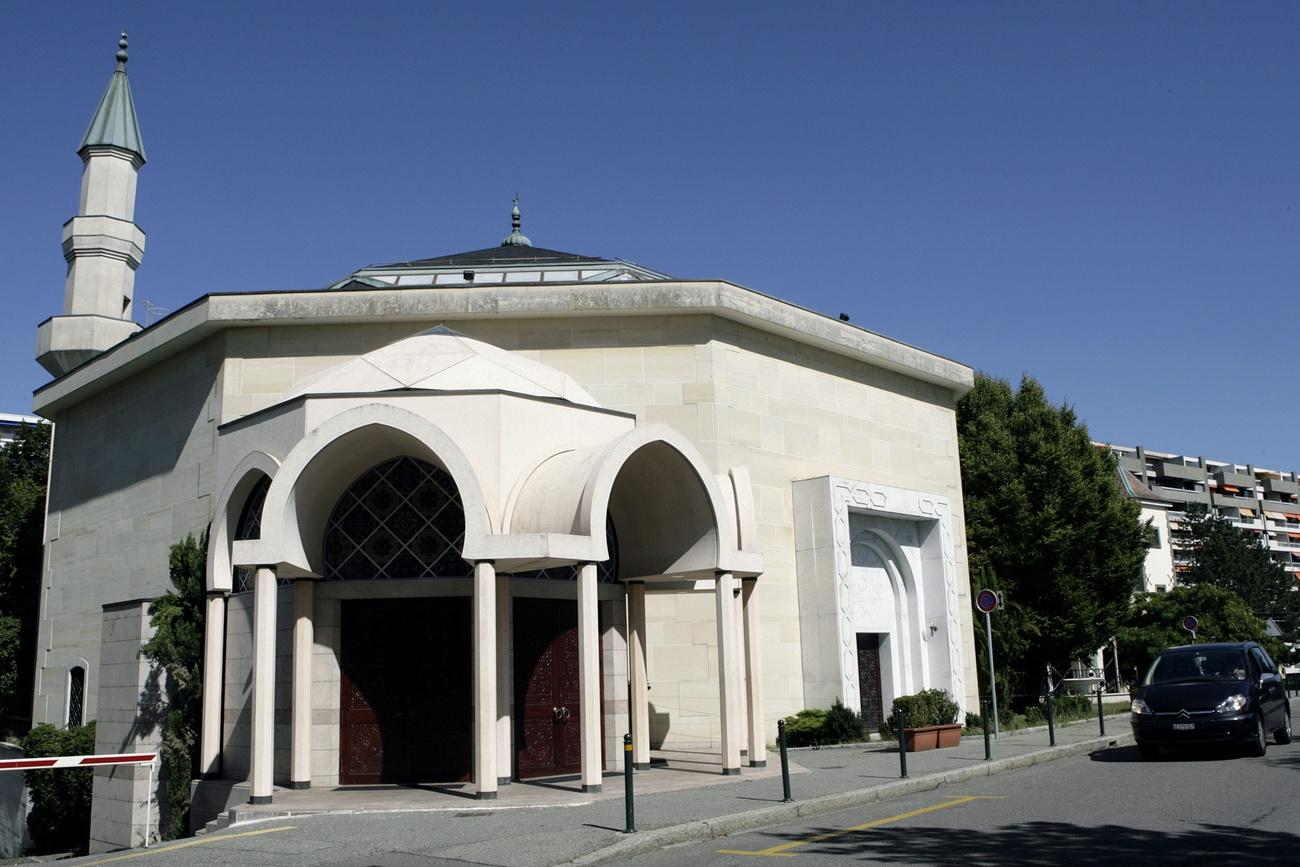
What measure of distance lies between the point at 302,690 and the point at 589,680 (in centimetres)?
394

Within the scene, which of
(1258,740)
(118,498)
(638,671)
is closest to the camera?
(1258,740)

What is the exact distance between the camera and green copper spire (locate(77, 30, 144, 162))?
A: 99.4 feet

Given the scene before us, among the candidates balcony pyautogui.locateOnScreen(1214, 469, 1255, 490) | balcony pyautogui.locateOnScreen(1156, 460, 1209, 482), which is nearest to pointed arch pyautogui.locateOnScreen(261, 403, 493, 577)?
balcony pyautogui.locateOnScreen(1156, 460, 1209, 482)

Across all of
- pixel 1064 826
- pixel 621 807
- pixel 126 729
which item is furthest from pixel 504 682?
pixel 126 729

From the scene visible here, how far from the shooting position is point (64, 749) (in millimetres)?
20219

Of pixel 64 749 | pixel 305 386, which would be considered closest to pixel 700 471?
pixel 305 386

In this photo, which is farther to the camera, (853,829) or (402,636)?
(402,636)

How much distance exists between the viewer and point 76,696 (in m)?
24.6

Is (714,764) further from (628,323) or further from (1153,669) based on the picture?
(628,323)

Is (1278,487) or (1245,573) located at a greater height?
(1278,487)

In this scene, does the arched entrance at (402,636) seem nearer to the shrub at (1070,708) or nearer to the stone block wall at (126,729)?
the stone block wall at (126,729)

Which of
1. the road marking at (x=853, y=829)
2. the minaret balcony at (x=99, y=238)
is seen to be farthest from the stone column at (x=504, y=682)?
the minaret balcony at (x=99, y=238)

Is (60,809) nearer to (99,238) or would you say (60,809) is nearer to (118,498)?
(118,498)

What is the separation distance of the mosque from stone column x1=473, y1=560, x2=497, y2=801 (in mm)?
38
